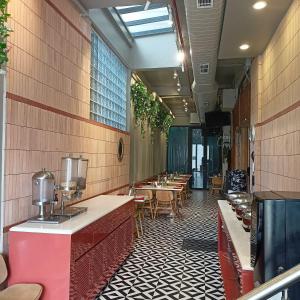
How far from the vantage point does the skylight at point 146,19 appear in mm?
6125

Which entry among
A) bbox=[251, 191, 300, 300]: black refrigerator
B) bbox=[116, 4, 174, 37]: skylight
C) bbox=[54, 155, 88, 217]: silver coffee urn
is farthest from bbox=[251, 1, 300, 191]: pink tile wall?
bbox=[54, 155, 88, 217]: silver coffee urn

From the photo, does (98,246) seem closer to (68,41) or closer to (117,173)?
(68,41)

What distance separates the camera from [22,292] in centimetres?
249

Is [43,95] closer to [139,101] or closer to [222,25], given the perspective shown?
[222,25]

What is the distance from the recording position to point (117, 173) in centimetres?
651

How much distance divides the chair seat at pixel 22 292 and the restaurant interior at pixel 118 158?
0.02 m

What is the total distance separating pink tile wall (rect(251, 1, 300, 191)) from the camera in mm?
3428

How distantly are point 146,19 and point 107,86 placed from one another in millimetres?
1889

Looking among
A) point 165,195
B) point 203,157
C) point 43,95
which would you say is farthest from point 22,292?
point 203,157

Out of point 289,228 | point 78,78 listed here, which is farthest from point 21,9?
point 289,228

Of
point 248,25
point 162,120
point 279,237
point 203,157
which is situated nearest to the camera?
point 279,237

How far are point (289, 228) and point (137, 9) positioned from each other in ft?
18.2

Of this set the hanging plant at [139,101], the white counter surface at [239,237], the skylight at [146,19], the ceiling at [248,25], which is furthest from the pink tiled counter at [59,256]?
the hanging plant at [139,101]

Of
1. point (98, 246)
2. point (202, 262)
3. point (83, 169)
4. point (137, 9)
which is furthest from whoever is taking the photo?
point (137, 9)
